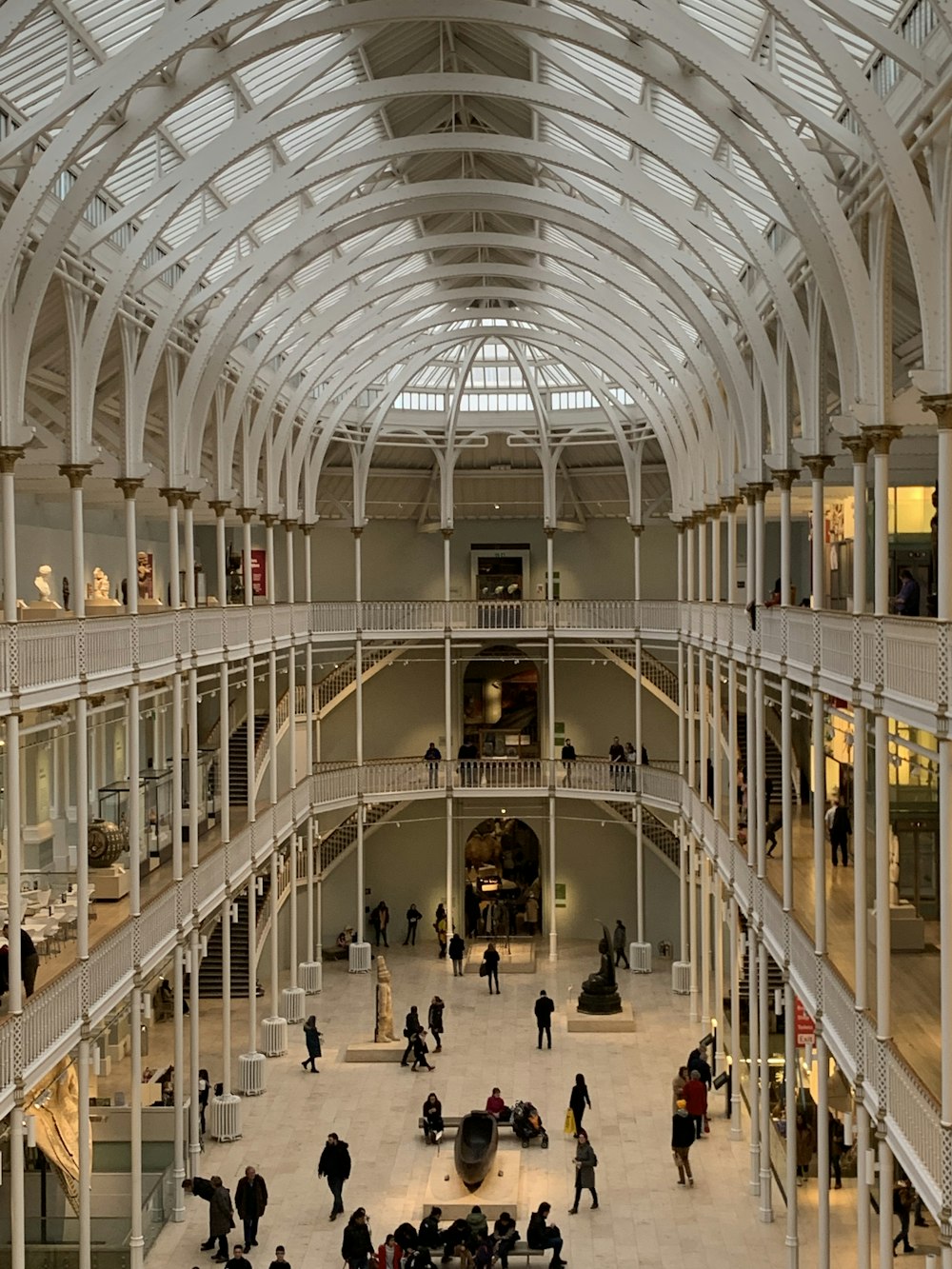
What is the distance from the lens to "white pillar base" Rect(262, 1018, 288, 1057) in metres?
30.4

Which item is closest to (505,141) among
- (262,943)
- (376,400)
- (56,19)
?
(56,19)

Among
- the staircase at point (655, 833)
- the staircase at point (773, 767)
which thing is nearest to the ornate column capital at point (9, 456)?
the staircase at point (773, 767)

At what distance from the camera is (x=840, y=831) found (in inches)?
969

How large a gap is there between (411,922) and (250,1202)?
20171 millimetres

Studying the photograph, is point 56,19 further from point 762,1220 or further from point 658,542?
point 658,542

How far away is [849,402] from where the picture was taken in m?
15.8

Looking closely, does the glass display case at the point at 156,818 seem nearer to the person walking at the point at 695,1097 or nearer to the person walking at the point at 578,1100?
the person walking at the point at 578,1100

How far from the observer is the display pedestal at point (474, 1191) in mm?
21531

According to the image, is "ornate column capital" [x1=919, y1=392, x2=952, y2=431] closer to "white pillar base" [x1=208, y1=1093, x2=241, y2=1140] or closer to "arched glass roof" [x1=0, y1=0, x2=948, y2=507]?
"arched glass roof" [x1=0, y1=0, x2=948, y2=507]

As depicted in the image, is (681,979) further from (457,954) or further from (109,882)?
(109,882)

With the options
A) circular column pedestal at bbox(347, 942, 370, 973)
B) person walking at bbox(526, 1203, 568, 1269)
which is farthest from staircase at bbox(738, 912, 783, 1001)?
circular column pedestal at bbox(347, 942, 370, 973)

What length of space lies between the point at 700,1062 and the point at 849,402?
13832 mm

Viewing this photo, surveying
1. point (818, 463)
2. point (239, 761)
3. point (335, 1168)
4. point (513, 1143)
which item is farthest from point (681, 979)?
point (818, 463)

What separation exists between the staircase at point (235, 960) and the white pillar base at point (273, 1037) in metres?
3.89
